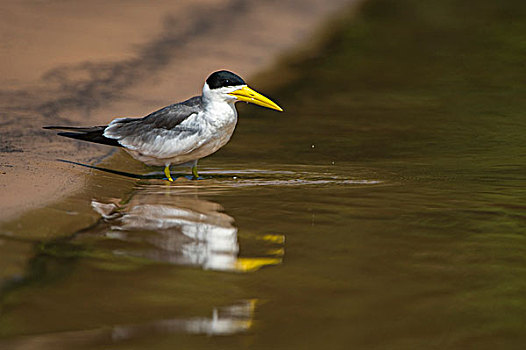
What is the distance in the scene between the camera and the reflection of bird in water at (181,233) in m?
4.20

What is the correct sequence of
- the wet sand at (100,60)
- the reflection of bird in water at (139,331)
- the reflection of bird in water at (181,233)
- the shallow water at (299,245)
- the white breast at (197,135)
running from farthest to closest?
the wet sand at (100,60), the white breast at (197,135), the reflection of bird in water at (181,233), the shallow water at (299,245), the reflection of bird in water at (139,331)

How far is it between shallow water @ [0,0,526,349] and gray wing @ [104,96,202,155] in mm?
314

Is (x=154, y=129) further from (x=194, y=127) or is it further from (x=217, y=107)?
(x=217, y=107)

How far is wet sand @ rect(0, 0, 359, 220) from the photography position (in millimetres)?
6605

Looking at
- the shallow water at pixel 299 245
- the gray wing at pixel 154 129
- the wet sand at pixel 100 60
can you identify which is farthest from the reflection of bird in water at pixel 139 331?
the gray wing at pixel 154 129

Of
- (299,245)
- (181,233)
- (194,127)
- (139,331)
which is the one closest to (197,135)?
(194,127)

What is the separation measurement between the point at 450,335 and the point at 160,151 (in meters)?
3.58

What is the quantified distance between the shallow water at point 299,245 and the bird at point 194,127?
0.26m

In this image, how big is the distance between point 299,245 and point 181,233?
0.72 m

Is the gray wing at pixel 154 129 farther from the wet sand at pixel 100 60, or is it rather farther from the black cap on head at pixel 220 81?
the wet sand at pixel 100 60

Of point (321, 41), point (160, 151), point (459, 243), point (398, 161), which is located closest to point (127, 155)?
point (160, 151)

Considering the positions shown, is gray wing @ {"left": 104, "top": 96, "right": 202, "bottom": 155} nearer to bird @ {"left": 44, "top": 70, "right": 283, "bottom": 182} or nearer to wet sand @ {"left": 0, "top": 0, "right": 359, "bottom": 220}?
bird @ {"left": 44, "top": 70, "right": 283, "bottom": 182}

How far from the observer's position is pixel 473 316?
11.2ft

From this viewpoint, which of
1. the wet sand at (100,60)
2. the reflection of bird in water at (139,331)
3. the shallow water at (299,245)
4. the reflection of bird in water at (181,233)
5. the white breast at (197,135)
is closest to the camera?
the reflection of bird in water at (139,331)
